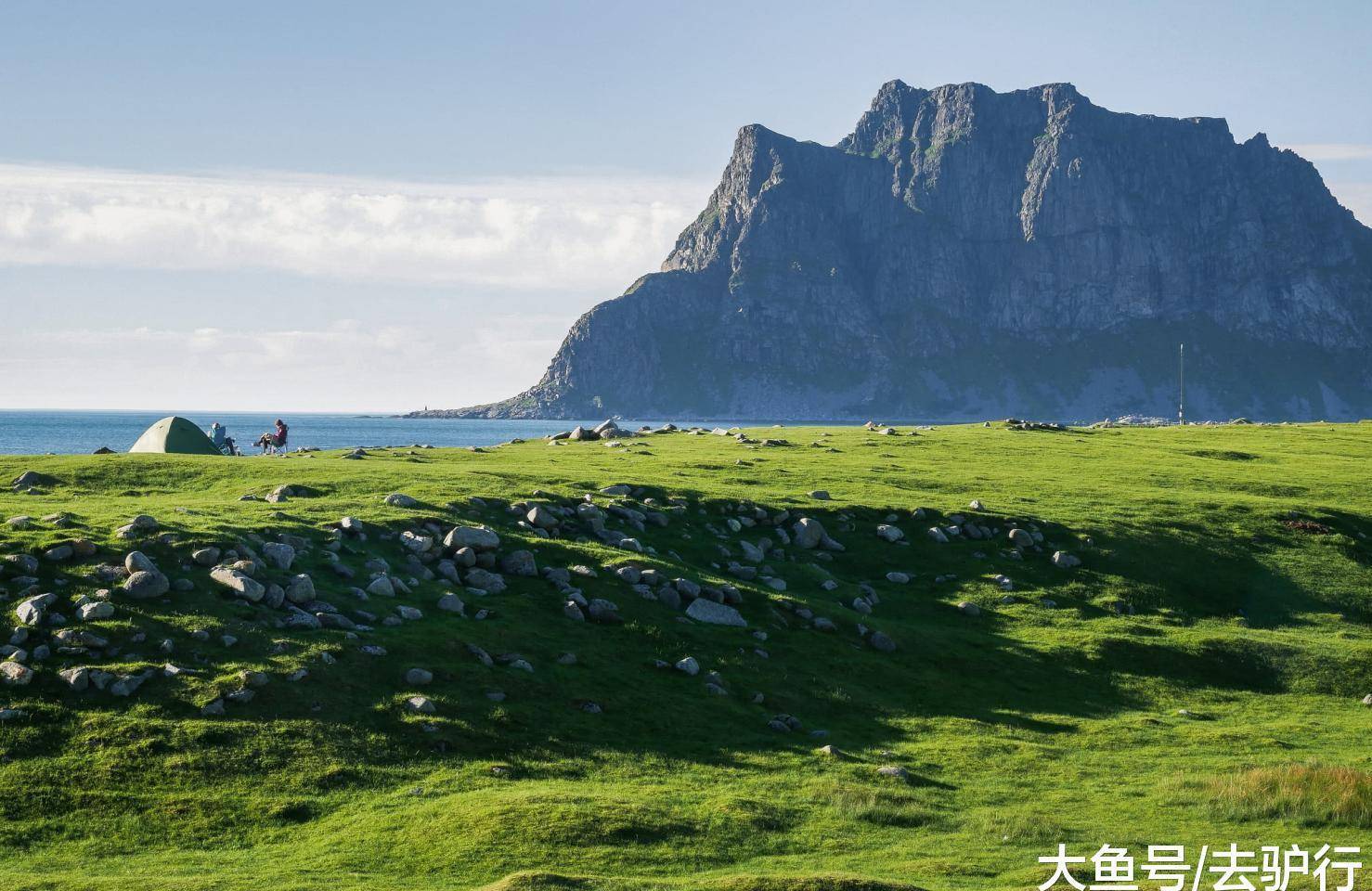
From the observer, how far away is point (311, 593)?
1025 inches

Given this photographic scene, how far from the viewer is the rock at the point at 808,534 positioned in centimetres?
3922

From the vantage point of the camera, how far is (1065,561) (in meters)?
39.8

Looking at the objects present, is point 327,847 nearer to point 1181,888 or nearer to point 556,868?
point 556,868

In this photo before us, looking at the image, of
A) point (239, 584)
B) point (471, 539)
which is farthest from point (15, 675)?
point (471, 539)

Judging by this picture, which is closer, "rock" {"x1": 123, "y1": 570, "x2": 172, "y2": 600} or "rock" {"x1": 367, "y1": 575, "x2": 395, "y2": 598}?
"rock" {"x1": 123, "y1": 570, "x2": 172, "y2": 600}

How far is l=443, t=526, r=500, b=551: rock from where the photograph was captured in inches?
1223

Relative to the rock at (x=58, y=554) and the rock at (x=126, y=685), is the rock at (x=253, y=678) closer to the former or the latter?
the rock at (x=126, y=685)

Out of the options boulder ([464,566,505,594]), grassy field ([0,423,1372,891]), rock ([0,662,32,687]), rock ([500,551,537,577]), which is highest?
rock ([500,551,537,577])

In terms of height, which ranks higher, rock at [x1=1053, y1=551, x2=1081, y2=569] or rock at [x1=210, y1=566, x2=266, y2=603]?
rock at [x1=210, y1=566, x2=266, y2=603]

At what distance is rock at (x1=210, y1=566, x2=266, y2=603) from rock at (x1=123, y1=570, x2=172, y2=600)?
3.70 feet

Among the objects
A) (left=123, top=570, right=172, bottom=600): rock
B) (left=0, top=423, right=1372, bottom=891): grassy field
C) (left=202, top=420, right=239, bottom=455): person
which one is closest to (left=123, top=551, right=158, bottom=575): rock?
(left=123, top=570, right=172, bottom=600): rock

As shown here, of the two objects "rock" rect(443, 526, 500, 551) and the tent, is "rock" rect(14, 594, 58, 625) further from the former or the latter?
the tent

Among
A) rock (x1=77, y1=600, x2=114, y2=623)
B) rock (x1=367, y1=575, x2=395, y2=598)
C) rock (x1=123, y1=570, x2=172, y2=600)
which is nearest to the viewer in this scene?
rock (x1=77, y1=600, x2=114, y2=623)

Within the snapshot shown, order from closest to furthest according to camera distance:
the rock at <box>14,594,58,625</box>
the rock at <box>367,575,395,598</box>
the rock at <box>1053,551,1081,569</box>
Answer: the rock at <box>14,594,58,625</box>, the rock at <box>367,575,395,598</box>, the rock at <box>1053,551,1081,569</box>
